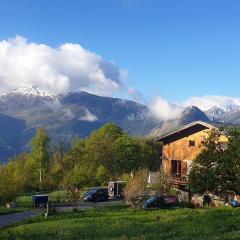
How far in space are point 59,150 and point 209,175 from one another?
10889 cm

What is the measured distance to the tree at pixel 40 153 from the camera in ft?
367

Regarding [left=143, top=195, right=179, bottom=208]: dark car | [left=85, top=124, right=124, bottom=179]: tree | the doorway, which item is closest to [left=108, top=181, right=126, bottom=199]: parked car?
the doorway

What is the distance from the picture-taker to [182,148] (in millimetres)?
78250

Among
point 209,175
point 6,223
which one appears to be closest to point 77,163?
point 6,223

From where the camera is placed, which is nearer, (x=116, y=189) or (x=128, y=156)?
(x=116, y=189)

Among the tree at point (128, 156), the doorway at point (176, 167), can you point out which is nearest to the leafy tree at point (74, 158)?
the tree at point (128, 156)

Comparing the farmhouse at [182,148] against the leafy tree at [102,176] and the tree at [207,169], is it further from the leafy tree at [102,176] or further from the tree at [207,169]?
the tree at [207,169]

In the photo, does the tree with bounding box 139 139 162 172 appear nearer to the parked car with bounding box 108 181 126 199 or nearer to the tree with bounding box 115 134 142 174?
the tree with bounding box 115 134 142 174

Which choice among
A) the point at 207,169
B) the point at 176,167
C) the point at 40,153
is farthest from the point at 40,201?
the point at 40,153

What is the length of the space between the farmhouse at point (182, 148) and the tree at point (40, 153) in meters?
37.8

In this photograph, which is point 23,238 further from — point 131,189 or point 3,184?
point 3,184

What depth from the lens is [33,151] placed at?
378ft

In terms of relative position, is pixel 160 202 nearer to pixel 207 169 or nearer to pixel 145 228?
pixel 207 169

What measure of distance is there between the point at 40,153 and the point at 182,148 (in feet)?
145
